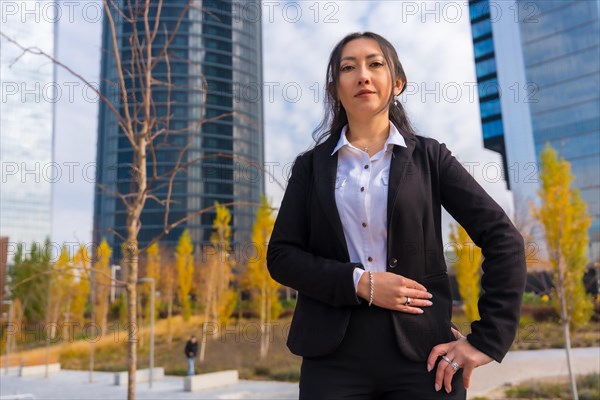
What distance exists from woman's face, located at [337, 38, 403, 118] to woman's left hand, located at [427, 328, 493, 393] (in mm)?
698

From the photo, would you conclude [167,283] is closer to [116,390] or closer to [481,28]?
[116,390]

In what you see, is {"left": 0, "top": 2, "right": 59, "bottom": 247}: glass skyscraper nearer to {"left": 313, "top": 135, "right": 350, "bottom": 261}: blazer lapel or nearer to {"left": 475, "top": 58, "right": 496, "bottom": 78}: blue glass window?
{"left": 313, "top": 135, "right": 350, "bottom": 261}: blazer lapel

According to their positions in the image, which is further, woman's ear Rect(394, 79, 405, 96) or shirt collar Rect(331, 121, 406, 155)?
woman's ear Rect(394, 79, 405, 96)

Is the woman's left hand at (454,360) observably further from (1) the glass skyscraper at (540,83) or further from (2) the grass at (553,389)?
(1) the glass skyscraper at (540,83)

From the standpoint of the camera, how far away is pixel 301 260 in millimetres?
1385

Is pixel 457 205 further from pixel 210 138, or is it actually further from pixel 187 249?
pixel 210 138

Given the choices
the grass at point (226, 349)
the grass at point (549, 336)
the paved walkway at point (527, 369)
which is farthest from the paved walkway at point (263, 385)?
the grass at point (226, 349)

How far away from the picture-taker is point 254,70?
244ft

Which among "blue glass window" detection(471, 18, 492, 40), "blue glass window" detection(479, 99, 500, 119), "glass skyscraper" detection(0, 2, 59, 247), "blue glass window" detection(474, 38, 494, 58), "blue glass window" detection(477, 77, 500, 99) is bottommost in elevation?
"glass skyscraper" detection(0, 2, 59, 247)

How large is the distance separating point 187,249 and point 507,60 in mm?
36812

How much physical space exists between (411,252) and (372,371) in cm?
33

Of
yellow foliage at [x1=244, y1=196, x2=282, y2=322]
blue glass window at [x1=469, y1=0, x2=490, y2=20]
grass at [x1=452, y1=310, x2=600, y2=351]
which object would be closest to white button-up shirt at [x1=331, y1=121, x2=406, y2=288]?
grass at [x1=452, y1=310, x2=600, y2=351]

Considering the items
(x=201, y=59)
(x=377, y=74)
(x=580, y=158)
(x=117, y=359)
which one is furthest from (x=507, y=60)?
(x=377, y=74)

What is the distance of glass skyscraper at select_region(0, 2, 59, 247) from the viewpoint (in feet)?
18.0
